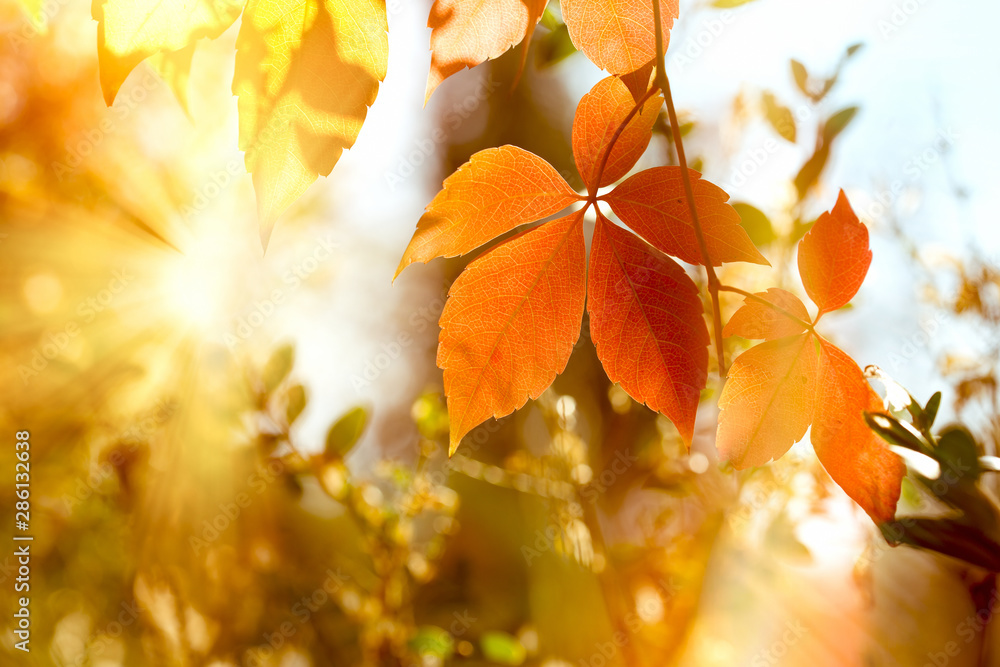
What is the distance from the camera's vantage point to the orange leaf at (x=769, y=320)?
325 mm

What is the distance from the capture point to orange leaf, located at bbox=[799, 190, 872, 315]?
0.32m

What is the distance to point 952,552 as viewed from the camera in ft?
0.99

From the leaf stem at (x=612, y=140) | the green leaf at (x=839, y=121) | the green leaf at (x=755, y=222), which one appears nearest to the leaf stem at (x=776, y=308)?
the leaf stem at (x=612, y=140)

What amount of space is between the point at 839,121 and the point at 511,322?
0.54m

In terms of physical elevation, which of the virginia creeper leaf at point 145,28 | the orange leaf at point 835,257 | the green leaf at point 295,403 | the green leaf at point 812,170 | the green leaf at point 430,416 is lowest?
the green leaf at point 430,416

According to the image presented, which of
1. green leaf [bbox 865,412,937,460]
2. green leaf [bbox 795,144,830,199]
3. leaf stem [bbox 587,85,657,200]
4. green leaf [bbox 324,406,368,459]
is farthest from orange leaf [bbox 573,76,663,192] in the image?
green leaf [bbox 324,406,368,459]

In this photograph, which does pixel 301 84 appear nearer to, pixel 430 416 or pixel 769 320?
pixel 769 320

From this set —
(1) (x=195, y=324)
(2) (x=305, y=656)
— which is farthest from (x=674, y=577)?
(1) (x=195, y=324)

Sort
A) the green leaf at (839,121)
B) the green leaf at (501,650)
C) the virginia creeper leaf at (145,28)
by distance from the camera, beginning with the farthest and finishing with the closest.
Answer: the green leaf at (501,650) → the green leaf at (839,121) → the virginia creeper leaf at (145,28)

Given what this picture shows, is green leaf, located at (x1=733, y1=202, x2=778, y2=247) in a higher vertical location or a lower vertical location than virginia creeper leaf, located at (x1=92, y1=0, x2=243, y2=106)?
lower

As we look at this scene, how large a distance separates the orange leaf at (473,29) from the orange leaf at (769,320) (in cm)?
23

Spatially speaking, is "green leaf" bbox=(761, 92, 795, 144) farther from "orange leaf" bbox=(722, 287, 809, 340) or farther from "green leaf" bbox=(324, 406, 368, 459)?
"green leaf" bbox=(324, 406, 368, 459)

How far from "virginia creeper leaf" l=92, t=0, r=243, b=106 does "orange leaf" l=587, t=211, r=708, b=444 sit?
0.84ft

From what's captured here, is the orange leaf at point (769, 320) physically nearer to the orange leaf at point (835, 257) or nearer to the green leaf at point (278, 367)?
the orange leaf at point (835, 257)
